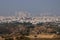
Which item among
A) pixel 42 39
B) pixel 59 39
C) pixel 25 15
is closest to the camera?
pixel 59 39

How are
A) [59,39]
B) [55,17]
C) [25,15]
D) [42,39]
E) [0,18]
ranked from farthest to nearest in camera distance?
1. [25,15]
2. [0,18]
3. [55,17]
4. [42,39]
5. [59,39]

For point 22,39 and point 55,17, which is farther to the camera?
point 55,17

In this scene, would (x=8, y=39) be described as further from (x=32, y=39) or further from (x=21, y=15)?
(x=21, y=15)

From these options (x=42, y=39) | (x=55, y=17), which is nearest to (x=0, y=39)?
(x=42, y=39)

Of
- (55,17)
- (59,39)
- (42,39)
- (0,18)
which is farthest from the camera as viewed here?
(0,18)

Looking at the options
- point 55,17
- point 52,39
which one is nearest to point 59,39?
point 52,39

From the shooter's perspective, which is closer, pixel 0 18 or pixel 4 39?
pixel 4 39

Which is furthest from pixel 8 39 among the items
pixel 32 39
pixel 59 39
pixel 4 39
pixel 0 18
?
pixel 0 18

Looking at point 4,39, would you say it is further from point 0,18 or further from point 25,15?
point 25,15
